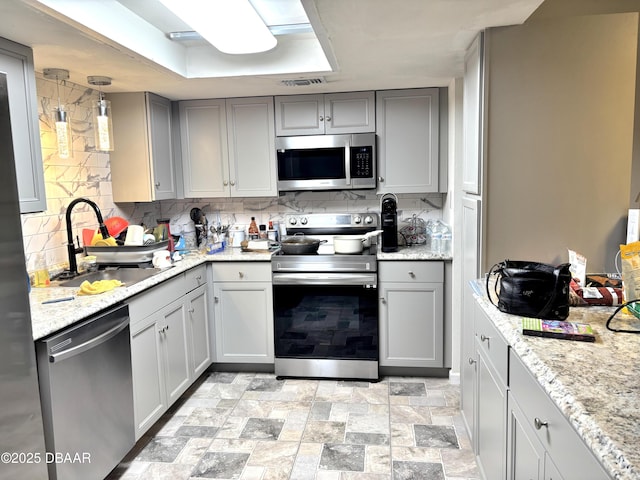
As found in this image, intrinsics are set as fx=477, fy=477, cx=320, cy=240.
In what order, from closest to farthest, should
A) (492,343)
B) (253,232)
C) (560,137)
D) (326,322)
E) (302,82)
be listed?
1. (492,343)
2. (560,137)
3. (302,82)
4. (326,322)
5. (253,232)

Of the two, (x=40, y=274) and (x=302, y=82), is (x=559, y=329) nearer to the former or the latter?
(x=302, y=82)

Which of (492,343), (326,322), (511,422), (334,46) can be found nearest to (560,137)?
(492,343)

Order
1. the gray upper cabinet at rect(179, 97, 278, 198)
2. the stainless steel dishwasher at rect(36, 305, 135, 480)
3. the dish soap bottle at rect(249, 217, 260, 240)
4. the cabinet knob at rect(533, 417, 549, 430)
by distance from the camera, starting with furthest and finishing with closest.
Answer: the dish soap bottle at rect(249, 217, 260, 240), the gray upper cabinet at rect(179, 97, 278, 198), the stainless steel dishwasher at rect(36, 305, 135, 480), the cabinet knob at rect(533, 417, 549, 430)

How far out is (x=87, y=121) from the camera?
3.23 meters

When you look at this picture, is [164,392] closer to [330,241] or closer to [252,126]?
[330,241]

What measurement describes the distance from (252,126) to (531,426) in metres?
2.89

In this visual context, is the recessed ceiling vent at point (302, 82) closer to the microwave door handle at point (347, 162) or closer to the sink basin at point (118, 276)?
the microwave door handle at point (347, 162)

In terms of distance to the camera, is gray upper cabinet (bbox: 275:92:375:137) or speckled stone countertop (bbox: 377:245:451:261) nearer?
speckled stone countertop (bbox: 377:245:451:261)

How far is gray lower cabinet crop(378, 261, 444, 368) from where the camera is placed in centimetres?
329

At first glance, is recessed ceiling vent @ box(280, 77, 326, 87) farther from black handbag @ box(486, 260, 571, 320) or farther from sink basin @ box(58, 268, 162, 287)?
black handbag @ box(486, 260, 571, 320)

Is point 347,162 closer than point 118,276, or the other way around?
point 118,276

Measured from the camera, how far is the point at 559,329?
154 cm

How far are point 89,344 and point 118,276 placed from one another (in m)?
0.79

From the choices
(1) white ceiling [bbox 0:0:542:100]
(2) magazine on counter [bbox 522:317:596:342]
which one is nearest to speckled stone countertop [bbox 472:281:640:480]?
(2) magazine on counter [bbox 522:317:596:342]
